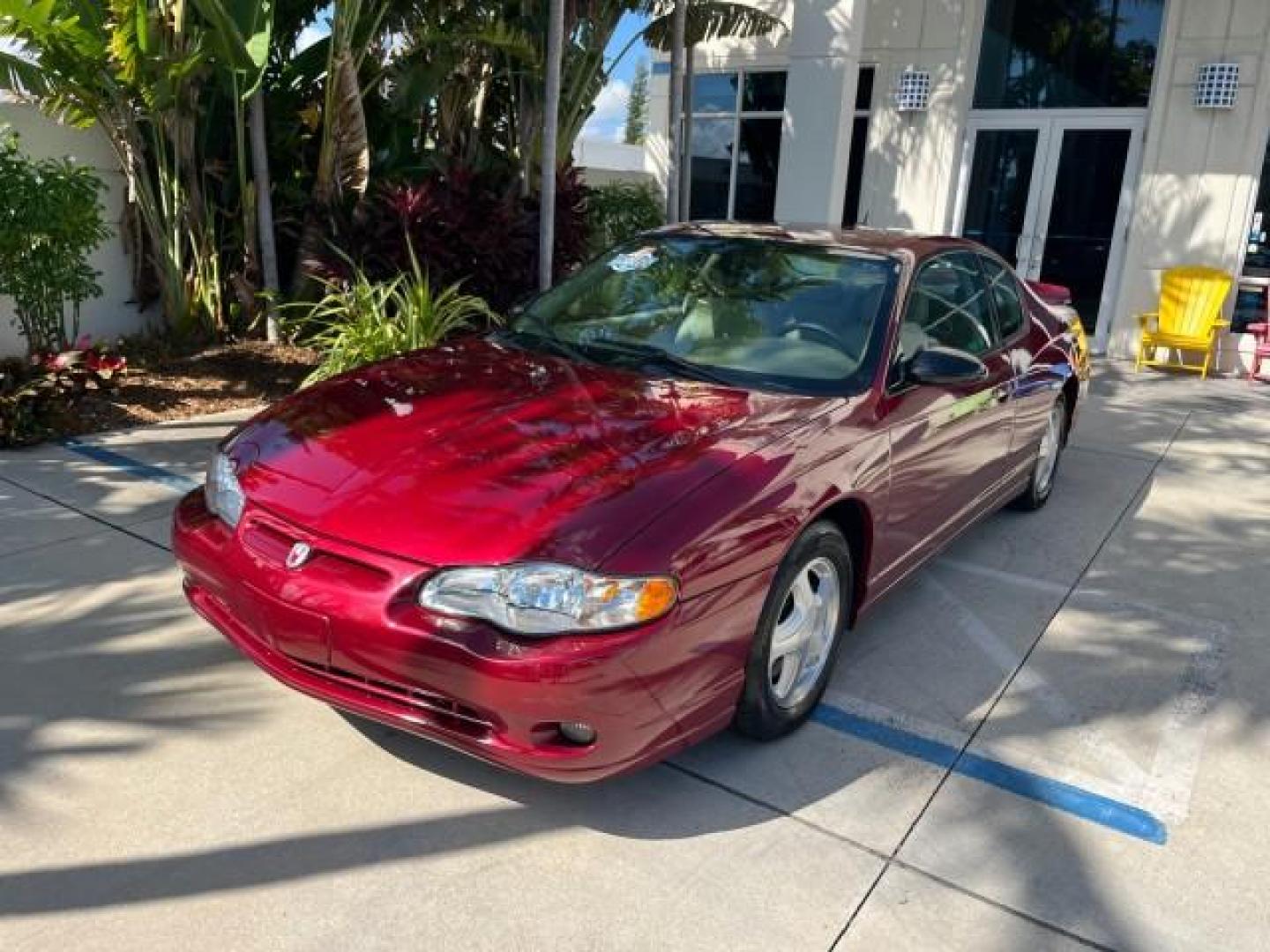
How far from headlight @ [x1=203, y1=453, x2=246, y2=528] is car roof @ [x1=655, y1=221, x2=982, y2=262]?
91.3 inches

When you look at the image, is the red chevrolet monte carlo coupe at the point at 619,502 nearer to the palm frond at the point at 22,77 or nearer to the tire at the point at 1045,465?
the tire at the point at 1045,465

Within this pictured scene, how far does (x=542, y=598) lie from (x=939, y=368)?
1.89 m

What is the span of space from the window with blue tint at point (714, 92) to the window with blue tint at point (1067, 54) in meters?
3.19

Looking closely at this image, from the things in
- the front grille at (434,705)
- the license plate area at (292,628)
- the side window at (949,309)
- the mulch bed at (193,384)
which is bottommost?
the mulch bed at (193,384)

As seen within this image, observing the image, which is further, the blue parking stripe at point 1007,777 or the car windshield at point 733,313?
the car windshield at point 733,313

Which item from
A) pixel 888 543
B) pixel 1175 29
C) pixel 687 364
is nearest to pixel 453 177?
pixel 687 364

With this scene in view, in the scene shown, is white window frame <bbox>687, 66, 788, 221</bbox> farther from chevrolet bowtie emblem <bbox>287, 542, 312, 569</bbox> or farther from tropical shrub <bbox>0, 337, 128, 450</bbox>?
chevrolet bowtie emblem <bbox>287, 542, 312, 569</bbox>

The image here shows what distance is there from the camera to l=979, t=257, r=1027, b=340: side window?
4985 millimetres

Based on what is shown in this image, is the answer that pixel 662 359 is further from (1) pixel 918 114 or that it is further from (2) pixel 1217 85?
(1) pixel 918 114

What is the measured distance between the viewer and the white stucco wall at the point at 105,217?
7406 millimetres

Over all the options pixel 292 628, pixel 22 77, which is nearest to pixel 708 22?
pixel 22 77

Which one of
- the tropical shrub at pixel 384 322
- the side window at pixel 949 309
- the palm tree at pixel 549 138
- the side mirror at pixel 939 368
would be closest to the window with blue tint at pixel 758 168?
the palm tree at pixel 549 138

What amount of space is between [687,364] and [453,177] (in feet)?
17.7

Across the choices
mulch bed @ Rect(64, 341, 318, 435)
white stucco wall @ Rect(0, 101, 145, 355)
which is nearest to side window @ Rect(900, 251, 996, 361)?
mulch bed @ Rect(64, 341, 318, 435)
